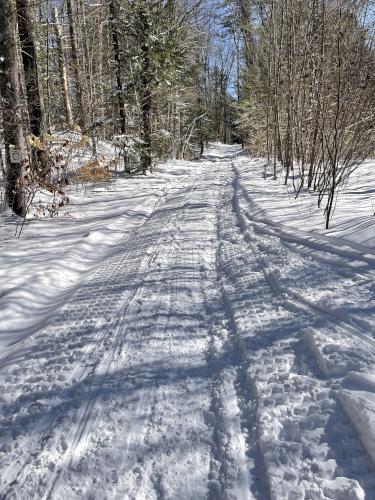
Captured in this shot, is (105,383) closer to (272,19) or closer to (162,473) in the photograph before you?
(162,473)

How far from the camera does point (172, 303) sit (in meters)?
4.00

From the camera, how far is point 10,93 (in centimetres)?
789

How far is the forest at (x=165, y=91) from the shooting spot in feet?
22.9

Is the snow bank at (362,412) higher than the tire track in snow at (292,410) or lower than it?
higher

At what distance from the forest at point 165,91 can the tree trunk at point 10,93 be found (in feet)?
0.07

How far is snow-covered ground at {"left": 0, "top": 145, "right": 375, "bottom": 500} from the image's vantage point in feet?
6.51

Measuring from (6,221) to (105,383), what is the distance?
21.2ft

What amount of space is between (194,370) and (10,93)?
295 inches

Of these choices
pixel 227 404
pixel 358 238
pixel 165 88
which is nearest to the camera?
pixel 227 404

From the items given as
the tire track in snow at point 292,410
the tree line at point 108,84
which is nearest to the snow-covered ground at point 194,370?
the tire track in snow at point 292,410

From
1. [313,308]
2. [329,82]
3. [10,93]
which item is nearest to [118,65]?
[10,93]

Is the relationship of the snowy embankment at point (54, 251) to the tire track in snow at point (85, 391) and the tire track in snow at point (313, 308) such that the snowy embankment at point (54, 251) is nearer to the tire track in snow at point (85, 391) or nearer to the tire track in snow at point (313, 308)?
the tire track in snow at point (85, 391)

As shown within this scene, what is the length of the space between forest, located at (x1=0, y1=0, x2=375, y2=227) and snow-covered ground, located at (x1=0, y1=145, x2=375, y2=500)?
225cm

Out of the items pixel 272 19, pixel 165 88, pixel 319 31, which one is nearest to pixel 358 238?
pixel 319 31
